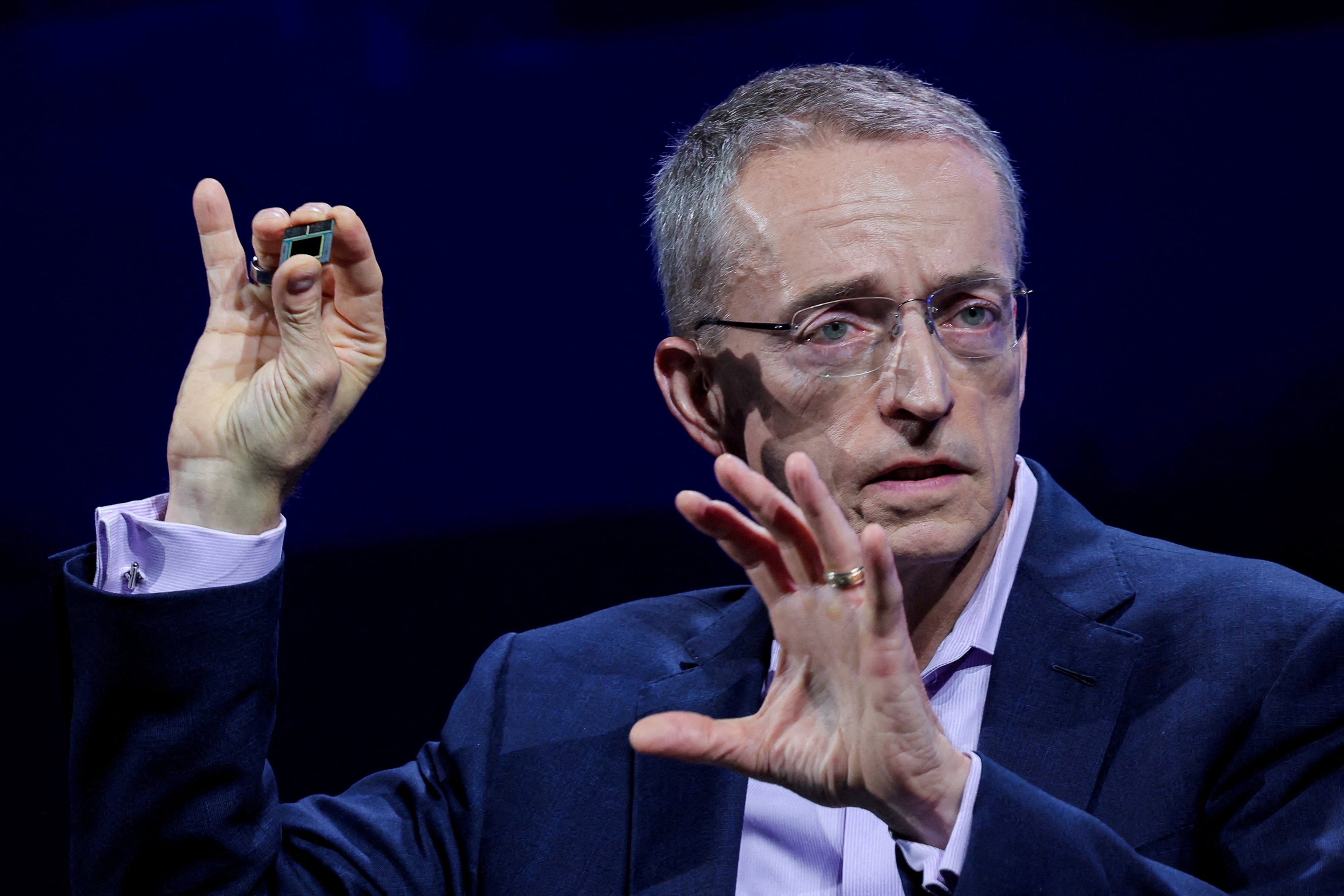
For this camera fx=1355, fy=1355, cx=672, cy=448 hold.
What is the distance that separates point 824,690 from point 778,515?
0.64 ft

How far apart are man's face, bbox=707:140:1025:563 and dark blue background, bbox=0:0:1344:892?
418mm

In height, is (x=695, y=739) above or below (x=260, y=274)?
below

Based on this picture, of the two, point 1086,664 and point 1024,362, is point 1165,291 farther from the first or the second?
point 1086,664

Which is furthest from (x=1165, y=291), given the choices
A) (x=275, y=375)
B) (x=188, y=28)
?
(x=188, y=28)

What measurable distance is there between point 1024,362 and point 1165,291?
433 mm

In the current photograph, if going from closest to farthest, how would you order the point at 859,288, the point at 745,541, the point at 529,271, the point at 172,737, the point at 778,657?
1. the point at 745,541
2. the point at 778,657
3. the point at 172,737
4. the point at 859,288
5. the point at 529,271

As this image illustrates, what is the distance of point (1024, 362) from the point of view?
6.78ft

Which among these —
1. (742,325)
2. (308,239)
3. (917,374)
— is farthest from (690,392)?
(308,239)

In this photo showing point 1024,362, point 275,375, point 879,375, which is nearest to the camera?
point 275,375

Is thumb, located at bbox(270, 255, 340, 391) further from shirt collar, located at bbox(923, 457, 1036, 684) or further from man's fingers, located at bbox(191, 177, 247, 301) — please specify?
shirt collar, located at bbox(923, 457, 1036, 684)

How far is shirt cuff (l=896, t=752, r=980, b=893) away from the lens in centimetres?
134

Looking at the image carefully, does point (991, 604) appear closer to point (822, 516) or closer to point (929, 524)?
point (929, 524)

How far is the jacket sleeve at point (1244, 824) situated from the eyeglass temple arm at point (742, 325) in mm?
779

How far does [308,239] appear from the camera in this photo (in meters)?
1.71
